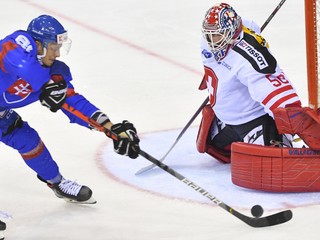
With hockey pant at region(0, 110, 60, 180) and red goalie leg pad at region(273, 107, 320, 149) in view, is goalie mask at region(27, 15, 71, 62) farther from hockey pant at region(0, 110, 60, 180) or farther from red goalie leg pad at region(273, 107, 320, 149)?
red goalie leg pad at region(273, 107, 320, 149)

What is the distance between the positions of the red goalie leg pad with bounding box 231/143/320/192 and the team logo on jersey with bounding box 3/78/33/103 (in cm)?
92

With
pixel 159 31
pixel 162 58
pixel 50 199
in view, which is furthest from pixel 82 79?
pixel 50 199

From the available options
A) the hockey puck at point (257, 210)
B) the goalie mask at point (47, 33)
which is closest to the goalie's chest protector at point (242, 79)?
the hockey puck at point (257, 210)

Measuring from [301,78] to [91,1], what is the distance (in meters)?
2.53

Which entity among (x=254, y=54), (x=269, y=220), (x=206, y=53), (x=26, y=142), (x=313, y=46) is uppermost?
(x=313, y=46)

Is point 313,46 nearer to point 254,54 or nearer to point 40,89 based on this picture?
point 254,54

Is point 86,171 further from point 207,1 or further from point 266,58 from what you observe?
point 207,1

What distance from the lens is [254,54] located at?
13.1 ft

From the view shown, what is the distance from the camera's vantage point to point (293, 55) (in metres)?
6.07

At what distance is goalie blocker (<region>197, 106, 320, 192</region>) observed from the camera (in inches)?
152

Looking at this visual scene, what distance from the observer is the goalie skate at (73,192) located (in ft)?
12.8

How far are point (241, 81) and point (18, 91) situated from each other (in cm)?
97

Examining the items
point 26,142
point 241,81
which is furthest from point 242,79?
point 26,142

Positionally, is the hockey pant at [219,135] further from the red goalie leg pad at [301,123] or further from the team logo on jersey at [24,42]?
the team logo on jersey at [24,42]
